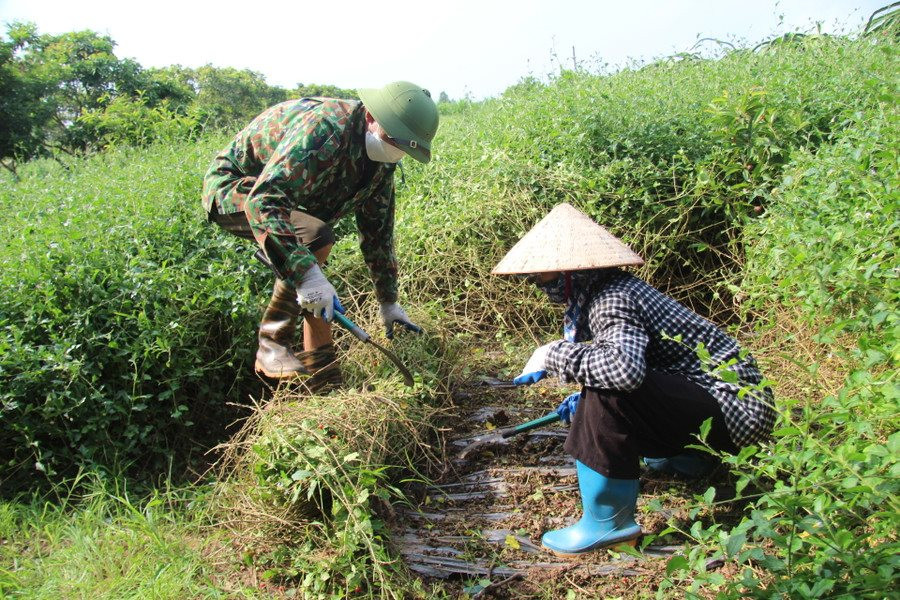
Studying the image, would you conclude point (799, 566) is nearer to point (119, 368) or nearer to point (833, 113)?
point (119, 368)

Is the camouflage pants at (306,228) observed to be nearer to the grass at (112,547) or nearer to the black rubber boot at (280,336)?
the black rubber boot at (280,336)

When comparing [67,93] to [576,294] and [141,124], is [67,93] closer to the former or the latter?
[141,124]

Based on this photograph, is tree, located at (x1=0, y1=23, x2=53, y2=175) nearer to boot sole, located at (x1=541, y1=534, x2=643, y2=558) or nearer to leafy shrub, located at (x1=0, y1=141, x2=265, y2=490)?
leafy shrub, located at (x1=0, y1=141, x2=265, y2=490)

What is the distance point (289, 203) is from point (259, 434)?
95 centimetres

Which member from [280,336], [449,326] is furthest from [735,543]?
[449,326]

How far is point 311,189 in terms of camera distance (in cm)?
293

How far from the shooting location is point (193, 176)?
444 centimetres

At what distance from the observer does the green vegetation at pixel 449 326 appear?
6.00ft

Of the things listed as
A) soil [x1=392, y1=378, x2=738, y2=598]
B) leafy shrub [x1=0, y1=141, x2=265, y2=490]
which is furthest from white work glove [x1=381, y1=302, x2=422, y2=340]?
leafy shrub [x1=0, y1=141, x2=265, y2=490]

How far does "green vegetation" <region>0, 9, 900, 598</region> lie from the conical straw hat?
2.10 ft

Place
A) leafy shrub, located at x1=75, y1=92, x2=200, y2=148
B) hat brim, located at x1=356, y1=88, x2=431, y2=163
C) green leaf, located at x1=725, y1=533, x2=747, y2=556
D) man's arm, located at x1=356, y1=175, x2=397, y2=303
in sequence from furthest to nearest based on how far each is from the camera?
1. leafy shrub, located at x1=75, y1=92, x2=200, y2=148
2. man's arm, located at x1=356, y1=175, x2=397, y2=303
3. hat brim, located at x1=356, y1=88, x2=431, y2=163
4. green leaf, located at x1=725, y1=533, x2=747, y2=556

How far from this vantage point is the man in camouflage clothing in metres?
2.79

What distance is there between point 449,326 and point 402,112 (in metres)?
1.58

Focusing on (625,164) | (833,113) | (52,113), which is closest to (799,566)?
(625,164)
